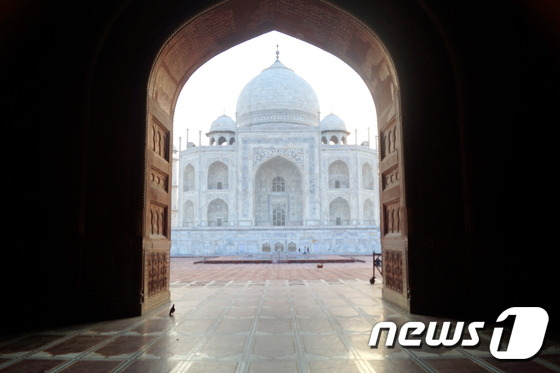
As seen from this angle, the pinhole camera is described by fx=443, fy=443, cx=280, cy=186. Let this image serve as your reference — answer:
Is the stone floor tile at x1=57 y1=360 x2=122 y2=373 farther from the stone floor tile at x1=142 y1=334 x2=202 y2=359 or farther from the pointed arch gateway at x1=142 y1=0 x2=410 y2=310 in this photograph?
the pointed arch gateway at x1=142 y1=0 x2=410 y2=310

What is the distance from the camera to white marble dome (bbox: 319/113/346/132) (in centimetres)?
3151

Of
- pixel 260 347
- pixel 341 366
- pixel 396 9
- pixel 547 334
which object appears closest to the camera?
pixel 341 366

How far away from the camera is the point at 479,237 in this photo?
4.04 metres

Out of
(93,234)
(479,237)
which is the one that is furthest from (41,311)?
(479,237)

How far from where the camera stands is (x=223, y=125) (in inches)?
1240

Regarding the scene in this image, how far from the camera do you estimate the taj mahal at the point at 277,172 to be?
26688mm

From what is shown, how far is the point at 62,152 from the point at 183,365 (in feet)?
8.29

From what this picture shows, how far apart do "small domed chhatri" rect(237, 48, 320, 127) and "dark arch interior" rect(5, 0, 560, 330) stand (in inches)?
987

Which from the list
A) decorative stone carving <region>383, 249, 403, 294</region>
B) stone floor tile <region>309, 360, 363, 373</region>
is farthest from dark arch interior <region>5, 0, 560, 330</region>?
stone floor tile <region>309, 360, 363, 373</region>

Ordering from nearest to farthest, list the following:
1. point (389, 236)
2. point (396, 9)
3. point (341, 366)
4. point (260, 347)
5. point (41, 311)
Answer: point (341, 366)
point (260, 347)
point (41, 311)
point (396, 9)
point (389, 236)

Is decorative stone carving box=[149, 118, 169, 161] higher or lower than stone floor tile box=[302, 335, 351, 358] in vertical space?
higher

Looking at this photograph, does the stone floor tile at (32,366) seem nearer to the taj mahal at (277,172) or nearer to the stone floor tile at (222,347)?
the stone floor tile at (222,347)

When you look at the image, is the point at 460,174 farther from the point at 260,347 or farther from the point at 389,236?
the point at 260,347

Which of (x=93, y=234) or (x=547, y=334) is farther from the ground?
(x=93, y=234)
